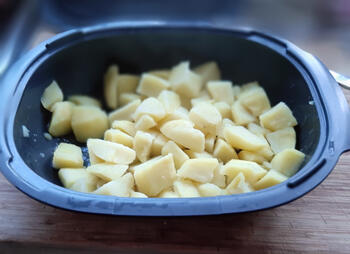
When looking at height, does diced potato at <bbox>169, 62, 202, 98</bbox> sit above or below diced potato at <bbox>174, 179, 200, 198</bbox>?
above

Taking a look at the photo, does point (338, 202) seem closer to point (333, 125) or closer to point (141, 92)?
point (333, 125)

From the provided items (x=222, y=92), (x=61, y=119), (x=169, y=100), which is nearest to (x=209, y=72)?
(x=222, y=92)

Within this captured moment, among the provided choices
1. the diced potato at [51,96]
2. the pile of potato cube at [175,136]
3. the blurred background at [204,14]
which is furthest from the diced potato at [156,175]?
the blurred background at [204,14]

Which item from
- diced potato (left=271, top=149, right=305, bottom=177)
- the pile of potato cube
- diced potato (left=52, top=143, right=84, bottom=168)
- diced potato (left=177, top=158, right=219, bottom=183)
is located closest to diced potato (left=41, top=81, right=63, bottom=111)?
the pile of potato cube

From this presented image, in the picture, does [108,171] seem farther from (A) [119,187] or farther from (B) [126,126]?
(B) [126,126]

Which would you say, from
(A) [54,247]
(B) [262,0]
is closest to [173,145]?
(A) [54,247]

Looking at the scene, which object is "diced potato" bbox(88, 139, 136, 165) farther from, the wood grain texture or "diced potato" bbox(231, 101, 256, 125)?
"diced potato" bbox(231, 101, 256, 125)
